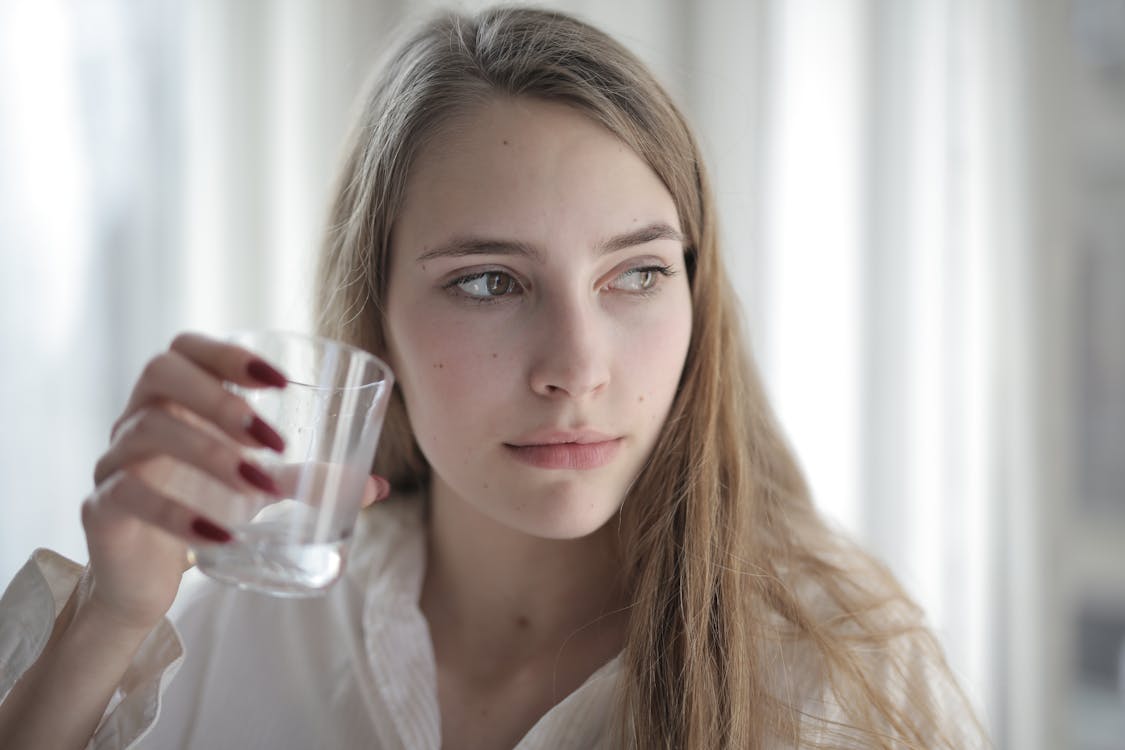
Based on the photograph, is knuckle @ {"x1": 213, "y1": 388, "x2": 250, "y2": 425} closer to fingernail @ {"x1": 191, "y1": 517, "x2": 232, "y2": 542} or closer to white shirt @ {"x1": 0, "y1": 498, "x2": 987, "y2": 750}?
fingernail @ {"x1": 191, "y1": 517, "x2": 232, "y2": 542}

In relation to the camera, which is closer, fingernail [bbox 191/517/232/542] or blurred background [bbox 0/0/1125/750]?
fingernail [bbox 191/517/232/542]

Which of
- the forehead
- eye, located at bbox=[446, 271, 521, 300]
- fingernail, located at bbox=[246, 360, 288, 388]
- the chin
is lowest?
the chin

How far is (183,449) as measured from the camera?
2.30 feet

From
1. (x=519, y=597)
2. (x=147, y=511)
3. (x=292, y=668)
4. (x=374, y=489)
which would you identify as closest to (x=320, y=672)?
(x=292, y=668)

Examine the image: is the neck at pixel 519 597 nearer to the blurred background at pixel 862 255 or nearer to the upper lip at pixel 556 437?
the upper lip at pixel 556 437

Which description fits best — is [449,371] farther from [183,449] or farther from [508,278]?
[183,449]

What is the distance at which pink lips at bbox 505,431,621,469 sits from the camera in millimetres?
930

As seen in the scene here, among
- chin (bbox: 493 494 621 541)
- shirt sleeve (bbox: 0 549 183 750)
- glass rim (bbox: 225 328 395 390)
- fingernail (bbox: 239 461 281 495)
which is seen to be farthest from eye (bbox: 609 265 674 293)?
shirt sleeve (bbox: 0 549 183 750)

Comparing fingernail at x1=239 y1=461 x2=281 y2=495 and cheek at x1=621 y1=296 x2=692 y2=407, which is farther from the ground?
cheek at x1=621 y1=296 x2=692 y2=407

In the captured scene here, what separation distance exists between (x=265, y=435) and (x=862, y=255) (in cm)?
131

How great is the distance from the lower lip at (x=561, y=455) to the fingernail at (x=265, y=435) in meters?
0.29

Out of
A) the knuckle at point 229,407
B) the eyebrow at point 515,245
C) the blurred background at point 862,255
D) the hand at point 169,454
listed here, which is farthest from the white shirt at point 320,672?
the blurred background at point 862,255

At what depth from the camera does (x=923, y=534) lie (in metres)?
1.68

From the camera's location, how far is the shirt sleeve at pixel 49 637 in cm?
88
